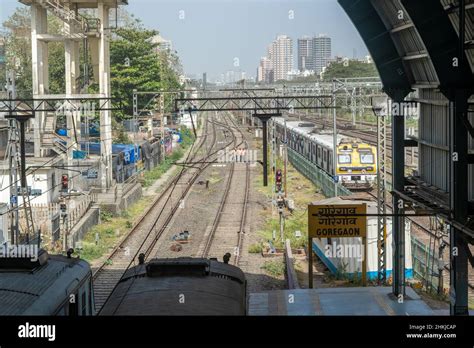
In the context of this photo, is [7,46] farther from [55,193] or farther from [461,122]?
[461,122]

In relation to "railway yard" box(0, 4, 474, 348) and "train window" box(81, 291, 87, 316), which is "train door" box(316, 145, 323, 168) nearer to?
"railway yard" box(0, 4, 474, 348)

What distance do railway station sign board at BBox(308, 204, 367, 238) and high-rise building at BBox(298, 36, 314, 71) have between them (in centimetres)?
1024

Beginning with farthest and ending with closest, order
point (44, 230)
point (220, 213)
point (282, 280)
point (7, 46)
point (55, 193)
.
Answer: point (7, 46) → point (220, 213) → point (55, 193) → point (44, 230) → point (282, 280)

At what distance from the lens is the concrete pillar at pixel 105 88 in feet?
40.3

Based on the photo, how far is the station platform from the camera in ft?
25.4

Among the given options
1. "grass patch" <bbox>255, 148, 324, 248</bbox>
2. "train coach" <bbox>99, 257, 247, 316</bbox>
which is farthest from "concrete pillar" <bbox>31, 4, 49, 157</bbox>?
"train coach" <bbox>99, 257, 247, 316</bbox>

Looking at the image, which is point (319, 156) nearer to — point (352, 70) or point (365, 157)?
point (365, 157)

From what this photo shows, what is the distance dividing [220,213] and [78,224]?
4024mm

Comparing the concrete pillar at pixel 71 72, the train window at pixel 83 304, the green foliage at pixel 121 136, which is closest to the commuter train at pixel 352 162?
the green foliage at pixel 121 136

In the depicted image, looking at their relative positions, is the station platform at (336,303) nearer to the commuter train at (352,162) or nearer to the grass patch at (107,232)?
the grass patch at (107,232)

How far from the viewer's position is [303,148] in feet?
79.3

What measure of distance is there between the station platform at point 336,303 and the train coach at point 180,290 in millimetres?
1494

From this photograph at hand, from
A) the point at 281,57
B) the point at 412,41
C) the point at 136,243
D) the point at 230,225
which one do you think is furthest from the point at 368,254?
the point at 281,57
